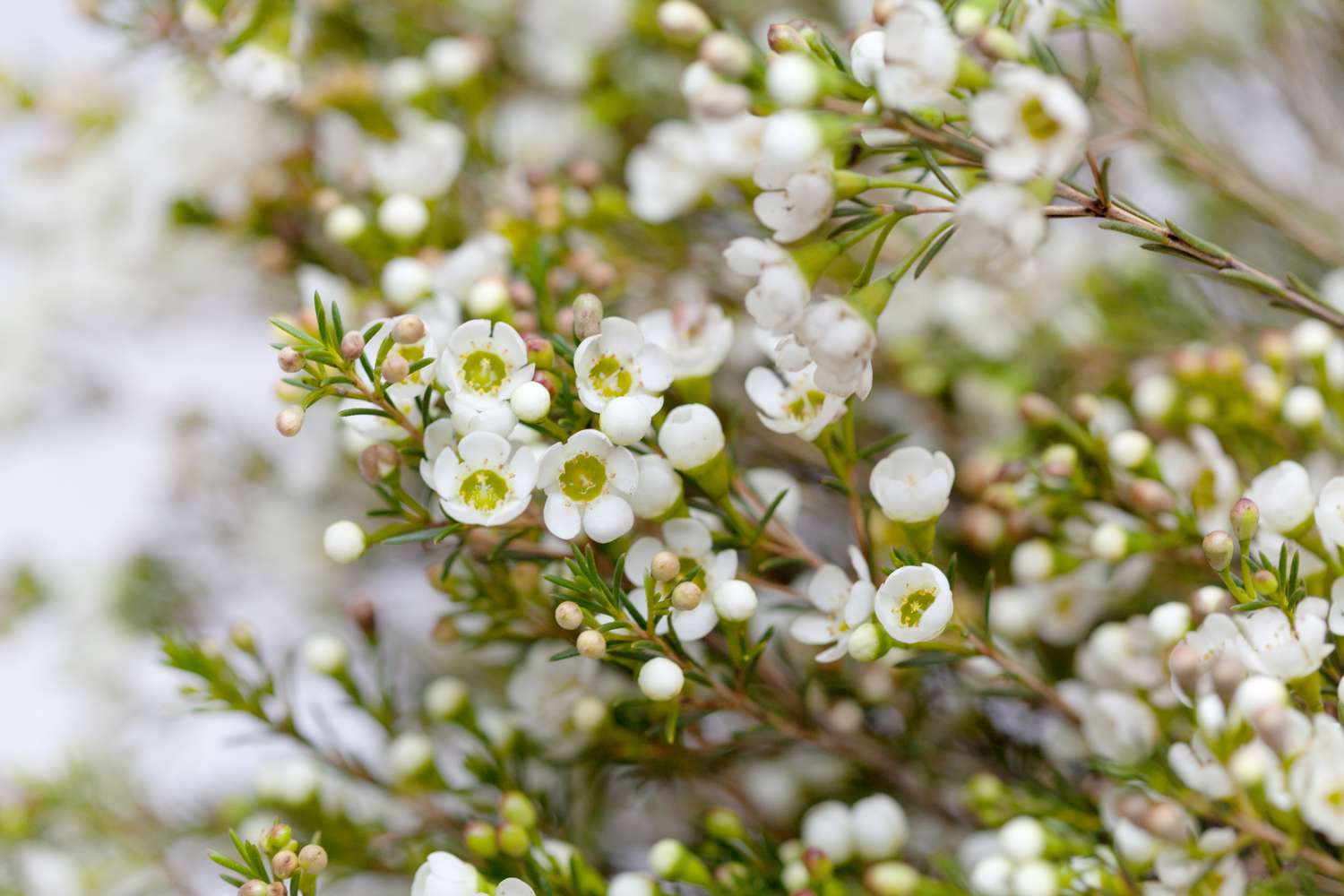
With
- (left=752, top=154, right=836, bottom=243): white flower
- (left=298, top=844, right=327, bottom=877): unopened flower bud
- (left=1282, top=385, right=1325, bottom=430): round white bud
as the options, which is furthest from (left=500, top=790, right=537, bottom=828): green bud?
(left=1282, top=385, right=1325, bottom=430): round white bud

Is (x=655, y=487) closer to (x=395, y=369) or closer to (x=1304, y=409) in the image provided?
(x=395, y=369)

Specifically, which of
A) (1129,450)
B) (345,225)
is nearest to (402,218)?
(345,225)

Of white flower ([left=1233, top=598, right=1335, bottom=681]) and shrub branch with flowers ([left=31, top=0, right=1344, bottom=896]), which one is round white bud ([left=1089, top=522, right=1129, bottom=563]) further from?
white flower ([left=1233, top=598, right=1335, bottom=681])

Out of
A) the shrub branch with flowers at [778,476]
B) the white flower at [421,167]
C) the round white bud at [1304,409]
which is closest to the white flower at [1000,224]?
the shrub branch with flowers at [778,476]

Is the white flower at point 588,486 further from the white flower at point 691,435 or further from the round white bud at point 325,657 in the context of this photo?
the round white bud at point 325,657

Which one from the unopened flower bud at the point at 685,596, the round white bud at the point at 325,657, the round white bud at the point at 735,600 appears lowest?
the round white bud at the point at 325,657

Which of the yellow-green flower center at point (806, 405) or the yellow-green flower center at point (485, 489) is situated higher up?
the yellow-green flower center at point (806, 405)
